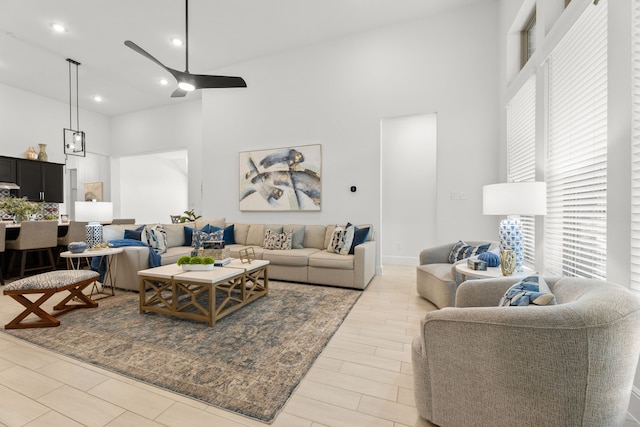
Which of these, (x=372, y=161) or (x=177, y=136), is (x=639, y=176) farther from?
(x=177, y=136)

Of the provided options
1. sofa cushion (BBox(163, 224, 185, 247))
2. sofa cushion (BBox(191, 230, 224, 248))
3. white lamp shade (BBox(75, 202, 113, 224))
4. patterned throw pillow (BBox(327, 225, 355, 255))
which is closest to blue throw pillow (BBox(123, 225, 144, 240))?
sofa cushion (BBox(163, 224, 185, 247))

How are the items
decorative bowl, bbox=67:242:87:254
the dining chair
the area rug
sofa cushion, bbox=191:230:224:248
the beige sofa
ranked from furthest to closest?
sofa cushion, bbox=191:230:224:248
the dining chair
the beige sofa
decorative bowl, bbox=67:242:87:254
the area rug

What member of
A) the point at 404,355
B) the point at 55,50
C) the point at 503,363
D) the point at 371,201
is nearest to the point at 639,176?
the point at 503,363

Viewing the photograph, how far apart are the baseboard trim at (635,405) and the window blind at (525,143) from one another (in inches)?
55.5

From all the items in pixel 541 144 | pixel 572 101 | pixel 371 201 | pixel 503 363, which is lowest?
pixel 503 363

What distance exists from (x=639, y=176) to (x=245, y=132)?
519cm

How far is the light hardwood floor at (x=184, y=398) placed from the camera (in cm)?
139

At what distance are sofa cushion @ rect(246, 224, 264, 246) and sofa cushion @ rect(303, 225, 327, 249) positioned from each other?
0.81m

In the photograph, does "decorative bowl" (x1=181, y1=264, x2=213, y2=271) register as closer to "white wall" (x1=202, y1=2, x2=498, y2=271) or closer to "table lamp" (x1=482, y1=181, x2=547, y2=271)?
"white wall" (x1=202, y1=2, x2=498, y2=271)

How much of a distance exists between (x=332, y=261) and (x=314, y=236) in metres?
0.87

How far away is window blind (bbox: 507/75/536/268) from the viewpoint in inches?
107

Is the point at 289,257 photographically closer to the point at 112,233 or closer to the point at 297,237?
the point at 297,237

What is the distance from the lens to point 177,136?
22.1 feet

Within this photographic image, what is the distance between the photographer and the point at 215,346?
209 centimetres
